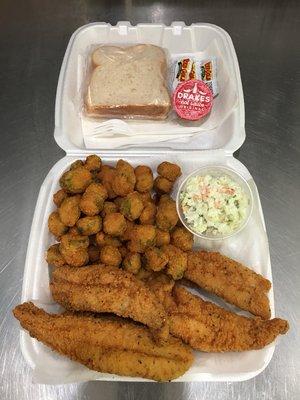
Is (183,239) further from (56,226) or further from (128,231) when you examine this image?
(56,226)

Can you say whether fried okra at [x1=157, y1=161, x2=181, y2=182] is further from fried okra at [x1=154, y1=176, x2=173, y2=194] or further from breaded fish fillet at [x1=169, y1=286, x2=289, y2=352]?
breaded fish fillet at [x1=169, y1=286, x2=289, y2=352]

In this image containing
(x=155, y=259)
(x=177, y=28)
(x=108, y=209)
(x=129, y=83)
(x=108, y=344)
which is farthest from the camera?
(x=177, y=28)

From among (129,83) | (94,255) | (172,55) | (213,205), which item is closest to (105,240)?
(94,255)

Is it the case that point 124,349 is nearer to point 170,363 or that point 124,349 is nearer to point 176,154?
point 170,363

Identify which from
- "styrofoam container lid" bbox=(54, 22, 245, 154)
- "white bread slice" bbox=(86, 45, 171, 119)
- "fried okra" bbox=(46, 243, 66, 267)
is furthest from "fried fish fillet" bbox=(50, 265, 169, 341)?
"white bread slice" bbox=(86, 45, 171, 119)

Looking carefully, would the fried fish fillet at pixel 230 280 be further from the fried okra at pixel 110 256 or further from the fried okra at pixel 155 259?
the fried okra at pixel 110 256
